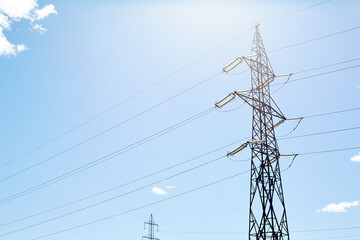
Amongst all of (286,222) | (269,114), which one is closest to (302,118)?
(269,114)

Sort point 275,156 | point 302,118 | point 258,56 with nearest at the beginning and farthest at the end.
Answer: point 275,156 < point 302,118 < point 258,56

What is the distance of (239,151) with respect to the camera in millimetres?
25547

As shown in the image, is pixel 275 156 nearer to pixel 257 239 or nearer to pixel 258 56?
pixel 257 239

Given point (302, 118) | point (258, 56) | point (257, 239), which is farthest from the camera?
point (258, 56)

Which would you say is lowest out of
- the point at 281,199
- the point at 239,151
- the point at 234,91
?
the point at 281,199

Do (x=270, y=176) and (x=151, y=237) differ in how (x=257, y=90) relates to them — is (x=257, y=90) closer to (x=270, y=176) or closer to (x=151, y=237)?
(x=270, y=176)

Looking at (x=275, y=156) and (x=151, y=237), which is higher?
(x=275, y=156)

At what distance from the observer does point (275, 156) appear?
24188 mm

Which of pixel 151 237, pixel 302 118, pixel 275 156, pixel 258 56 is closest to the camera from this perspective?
pixel 275 156

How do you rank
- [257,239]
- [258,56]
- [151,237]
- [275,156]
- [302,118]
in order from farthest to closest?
1. [151,237]
2. [258,56]
3. [302,118]
4. [275,156]
5. [257,239]

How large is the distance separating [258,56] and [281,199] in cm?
1123

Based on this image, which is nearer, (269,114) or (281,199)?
(281,199)

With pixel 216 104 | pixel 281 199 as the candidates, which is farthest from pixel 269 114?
pixel 281 199

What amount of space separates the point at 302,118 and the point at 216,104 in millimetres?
6444
